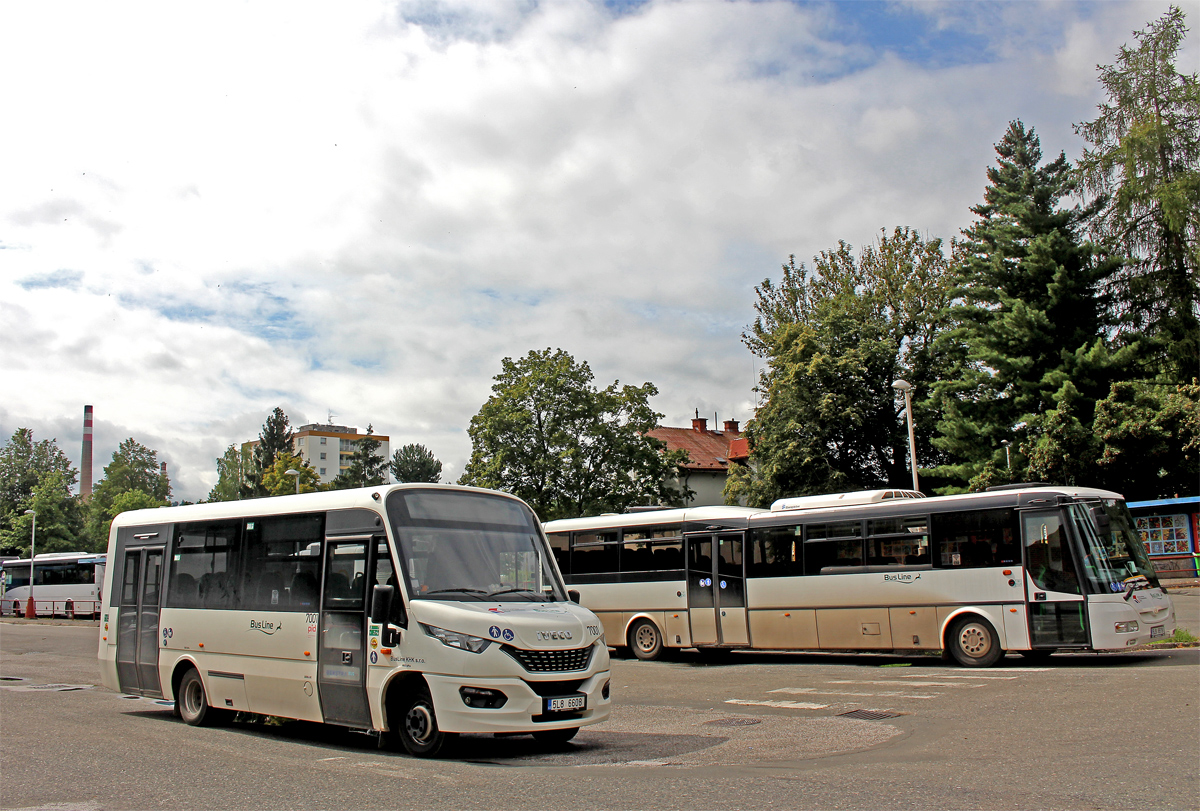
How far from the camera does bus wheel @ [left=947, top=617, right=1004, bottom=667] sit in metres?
15.6

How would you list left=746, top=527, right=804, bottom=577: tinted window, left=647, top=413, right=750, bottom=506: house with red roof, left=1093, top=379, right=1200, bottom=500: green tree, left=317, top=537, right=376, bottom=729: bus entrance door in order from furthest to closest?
left=647, top=413, right=750, bottom=506: house with red roof
left=1093, top=379, right=1200, bottom=500: green tree
left=746, top=527, right=804, bottom=577: tinted window
left=317, top=537, right=376, bottom=729: bus entrance door

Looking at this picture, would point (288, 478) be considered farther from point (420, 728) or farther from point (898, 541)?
point (420, 728)

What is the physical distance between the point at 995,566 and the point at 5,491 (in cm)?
10438

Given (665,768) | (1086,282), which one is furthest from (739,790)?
(1086,282)

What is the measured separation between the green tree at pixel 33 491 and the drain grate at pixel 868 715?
288ft

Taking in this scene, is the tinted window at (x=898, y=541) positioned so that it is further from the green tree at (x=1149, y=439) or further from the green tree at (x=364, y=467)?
the green tree at (x=364, y=467)

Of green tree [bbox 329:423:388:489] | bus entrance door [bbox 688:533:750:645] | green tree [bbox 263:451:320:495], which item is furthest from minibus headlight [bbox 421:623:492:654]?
green tree [bbox 329:423:388:489]

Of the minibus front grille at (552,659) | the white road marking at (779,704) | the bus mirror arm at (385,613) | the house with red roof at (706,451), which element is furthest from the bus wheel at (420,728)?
the house with red roof at (706,451)

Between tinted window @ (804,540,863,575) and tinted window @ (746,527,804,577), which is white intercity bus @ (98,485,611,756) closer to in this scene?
tinted window @ (804,540,863,575)

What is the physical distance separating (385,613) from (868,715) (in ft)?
19.2

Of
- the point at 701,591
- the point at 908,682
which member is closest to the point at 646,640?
the point at 701,591

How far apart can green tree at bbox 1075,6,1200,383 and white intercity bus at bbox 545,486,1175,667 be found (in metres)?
23.8

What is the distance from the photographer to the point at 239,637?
10.9m

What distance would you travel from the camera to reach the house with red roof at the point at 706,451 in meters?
71.7
